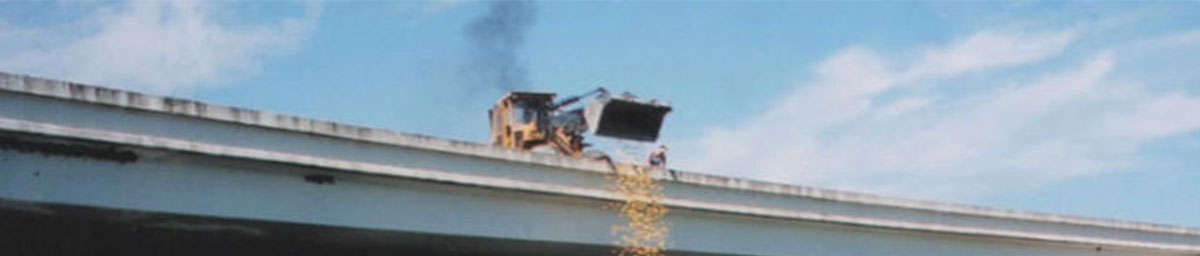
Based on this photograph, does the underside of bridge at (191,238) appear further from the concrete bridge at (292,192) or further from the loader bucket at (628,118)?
the loader bucket at (628,118)

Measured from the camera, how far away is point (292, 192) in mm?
12227

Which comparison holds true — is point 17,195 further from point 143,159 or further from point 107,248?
point 107,248

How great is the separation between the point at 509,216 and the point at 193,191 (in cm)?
366

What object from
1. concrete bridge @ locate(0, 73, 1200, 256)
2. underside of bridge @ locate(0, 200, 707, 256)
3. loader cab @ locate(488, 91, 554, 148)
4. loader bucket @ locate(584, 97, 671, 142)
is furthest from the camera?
loader cab @ locate(488, 91, 554, 148)

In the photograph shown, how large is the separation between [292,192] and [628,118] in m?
5.34

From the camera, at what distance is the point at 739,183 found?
631 inches

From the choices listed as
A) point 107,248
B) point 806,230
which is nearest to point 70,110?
point 107,248

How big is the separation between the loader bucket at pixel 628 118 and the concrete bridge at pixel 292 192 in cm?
114

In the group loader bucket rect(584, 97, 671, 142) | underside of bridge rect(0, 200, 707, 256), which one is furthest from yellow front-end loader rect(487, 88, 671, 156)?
underside of bridge rect(0, 200, 707, 256)

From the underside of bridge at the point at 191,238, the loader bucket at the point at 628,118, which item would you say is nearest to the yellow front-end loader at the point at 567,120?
the loader bucket at the point at 628,118

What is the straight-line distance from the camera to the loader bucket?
16.1 m

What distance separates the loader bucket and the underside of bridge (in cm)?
213

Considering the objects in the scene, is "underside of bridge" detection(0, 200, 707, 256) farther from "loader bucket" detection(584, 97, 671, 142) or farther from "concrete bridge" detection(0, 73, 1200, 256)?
"loader bucket" detection(584, 97, 671, 142)

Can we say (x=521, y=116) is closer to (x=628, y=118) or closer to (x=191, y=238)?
(x=628, y=118)
